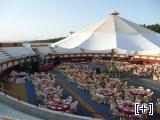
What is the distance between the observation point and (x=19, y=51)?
36906 millimetres

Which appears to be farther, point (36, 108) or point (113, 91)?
point (113, 91)

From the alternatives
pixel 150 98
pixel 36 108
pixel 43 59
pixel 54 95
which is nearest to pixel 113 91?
pixel 150 98

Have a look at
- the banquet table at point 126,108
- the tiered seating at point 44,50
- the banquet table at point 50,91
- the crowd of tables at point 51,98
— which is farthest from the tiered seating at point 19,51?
the banquet table at point 126,108

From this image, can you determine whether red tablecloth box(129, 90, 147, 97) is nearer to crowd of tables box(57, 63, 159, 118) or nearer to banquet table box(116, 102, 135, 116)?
crowd of tables box(57, 63, 159, 118)

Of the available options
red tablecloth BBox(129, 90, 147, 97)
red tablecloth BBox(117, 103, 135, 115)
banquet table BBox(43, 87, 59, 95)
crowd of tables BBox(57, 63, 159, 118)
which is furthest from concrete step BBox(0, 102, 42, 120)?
red tablecloth BBox(129, 90, 147, 97)

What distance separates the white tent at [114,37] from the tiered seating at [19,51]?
17.8 meters

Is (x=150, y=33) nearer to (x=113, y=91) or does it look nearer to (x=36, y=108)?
(x=113, y=91)

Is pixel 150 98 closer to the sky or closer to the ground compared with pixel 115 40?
closer to the ground

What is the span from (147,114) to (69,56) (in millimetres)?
26048

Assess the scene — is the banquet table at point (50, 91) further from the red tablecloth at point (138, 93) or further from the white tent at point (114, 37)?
the red tablecloth at point (138, 93)

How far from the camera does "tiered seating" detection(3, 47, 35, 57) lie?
35.2 m

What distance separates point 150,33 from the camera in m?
18.3

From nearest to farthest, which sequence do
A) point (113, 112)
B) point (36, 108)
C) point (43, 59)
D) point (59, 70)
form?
1. point (36, 108)
2. point (113, 112)
3. point (59, 70)
4. point (43, 59)

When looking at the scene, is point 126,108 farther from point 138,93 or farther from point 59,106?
point 138,93
